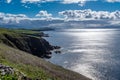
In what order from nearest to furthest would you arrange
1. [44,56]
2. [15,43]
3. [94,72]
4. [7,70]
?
[7,70]
[94,72]
[15,43]
[44,56]

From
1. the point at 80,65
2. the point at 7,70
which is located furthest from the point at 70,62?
the point at 7,70

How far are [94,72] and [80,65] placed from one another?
925 inches

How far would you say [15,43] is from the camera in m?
184

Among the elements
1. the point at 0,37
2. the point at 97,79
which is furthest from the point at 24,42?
the point at 97,79

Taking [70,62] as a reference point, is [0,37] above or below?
above

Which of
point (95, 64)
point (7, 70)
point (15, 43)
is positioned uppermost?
point (7, 70)

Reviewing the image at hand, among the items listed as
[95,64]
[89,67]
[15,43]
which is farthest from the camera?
[15,43]

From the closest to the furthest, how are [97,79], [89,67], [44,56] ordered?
[97,79] < [89,67] < [44,56]

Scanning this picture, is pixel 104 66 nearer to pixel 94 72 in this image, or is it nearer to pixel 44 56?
pixel 94 72

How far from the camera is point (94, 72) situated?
137 m

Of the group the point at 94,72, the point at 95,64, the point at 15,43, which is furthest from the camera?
the point at 15,43

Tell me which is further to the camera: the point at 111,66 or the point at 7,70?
the point at 111,66

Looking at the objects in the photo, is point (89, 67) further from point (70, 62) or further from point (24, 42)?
point (24, 42)

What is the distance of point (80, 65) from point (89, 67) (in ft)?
27.9
